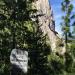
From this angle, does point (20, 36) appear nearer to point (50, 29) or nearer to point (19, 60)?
point (19, 60)

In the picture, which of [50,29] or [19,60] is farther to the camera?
[50,29]

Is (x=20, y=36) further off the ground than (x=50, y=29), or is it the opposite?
(x=20, y=36)

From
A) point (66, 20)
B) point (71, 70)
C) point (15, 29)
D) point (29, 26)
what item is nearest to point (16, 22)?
point (15, 29)

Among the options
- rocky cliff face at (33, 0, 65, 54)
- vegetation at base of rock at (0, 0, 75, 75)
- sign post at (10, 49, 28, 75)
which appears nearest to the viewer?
sign post at (10, 49, 28, 75)

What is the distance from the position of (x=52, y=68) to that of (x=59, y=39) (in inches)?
482

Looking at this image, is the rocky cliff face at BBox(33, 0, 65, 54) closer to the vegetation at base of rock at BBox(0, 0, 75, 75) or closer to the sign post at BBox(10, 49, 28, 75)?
the vegetation at base of rock at BBox(0, 0, 75, 75)

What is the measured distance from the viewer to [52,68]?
32.4 metres

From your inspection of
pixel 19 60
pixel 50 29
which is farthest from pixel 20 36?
pixel 50 29

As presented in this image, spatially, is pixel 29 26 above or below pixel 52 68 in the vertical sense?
above

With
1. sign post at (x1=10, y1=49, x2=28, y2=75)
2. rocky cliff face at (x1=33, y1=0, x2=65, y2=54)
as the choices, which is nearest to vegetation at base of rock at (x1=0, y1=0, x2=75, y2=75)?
sign post at (x1=10, y1=49, x2=28, y2=75)

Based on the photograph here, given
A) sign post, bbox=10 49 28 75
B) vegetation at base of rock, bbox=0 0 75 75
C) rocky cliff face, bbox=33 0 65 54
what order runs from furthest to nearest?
rocky cliff face, bbox=33 0 65 54, vegetation at base of rock, bbox=0 0 75 75, sign post, bbox=10 49 28 75

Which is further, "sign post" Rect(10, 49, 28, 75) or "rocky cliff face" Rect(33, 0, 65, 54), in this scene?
"rocky cliff face" Rect(33, 0, 65, 54)

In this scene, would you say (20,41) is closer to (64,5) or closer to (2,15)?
(2,15)

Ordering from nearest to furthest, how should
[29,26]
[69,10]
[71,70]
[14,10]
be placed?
1. [14,10]
2. [29,26]
3. [71,70]
4. [69,10]
